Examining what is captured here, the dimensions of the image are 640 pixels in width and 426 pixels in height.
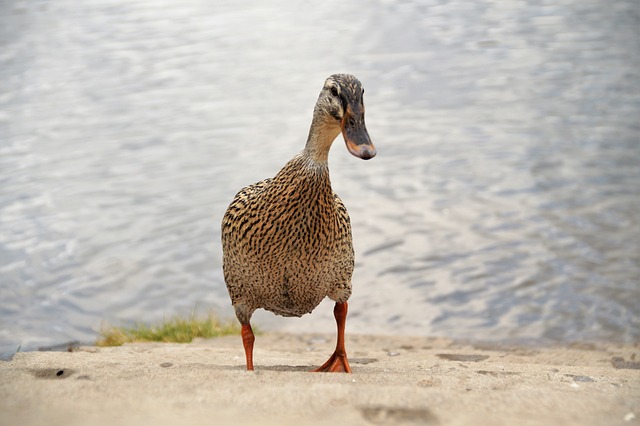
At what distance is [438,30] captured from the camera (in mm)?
19812

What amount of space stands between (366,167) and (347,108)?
7.83m

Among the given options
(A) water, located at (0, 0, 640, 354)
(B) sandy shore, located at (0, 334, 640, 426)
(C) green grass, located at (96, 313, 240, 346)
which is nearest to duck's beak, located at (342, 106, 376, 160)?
(B) sandy shore, located at (0, 334, 640, 426)

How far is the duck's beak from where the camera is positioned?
150 inches

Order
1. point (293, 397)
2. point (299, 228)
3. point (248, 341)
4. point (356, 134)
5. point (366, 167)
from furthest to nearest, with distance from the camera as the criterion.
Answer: point (366, 167)
point (248, 341)
point (299, 228)
point (356, 134)
point (293, 397)

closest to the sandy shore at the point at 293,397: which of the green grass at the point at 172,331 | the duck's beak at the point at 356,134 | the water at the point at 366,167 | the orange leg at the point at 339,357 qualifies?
the orange leg at the point at 339,357

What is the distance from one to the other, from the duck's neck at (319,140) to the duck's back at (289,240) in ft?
0.14

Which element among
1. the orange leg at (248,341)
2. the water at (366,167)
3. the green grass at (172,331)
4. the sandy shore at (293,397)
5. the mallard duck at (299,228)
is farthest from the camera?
the water at (366,167)

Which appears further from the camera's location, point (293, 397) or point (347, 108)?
point (347, 108)

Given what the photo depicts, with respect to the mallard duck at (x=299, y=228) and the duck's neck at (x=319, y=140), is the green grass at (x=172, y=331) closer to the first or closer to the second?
the mallard duck at (x=299, y=228)

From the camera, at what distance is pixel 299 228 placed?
4191mm

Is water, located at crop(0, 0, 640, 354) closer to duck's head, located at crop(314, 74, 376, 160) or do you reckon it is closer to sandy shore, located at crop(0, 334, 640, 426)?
sandy shore, located at crop(0, 334, 640, 426)

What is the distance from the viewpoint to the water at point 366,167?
8.35 meters

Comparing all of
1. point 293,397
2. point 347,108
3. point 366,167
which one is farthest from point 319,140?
point 366,167

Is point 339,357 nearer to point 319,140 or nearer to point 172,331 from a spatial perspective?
point 319,140
